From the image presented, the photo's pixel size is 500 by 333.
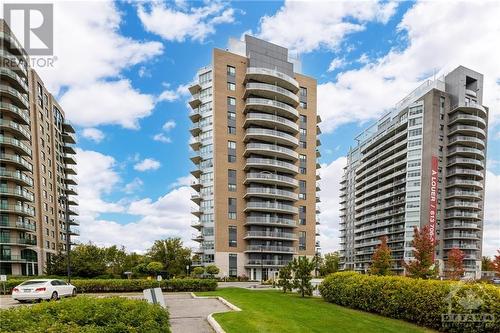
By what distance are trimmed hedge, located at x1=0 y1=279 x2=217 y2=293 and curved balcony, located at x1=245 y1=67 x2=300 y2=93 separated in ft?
130

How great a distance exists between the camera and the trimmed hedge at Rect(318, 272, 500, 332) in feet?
32.7

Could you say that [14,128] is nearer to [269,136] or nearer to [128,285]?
[128,285]

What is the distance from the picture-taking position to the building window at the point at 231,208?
54188 millimetres

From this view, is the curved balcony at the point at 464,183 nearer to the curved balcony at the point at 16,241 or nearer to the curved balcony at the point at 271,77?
the curved balcony at the point at 271,77

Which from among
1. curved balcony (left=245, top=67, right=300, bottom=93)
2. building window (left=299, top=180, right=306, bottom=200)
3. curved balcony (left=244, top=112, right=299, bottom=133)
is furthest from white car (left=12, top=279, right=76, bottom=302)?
building window (left=299, top=180, right=306, bottom=200)

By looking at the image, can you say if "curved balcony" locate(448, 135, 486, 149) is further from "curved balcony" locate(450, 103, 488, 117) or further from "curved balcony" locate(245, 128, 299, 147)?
"curved balcony" locate(245, 128, 299, 147)

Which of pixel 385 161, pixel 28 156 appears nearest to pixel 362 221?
pixel 385 161

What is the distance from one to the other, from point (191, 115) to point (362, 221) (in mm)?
65284

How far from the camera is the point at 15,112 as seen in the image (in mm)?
47000

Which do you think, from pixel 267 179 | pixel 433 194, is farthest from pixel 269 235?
pixel 433 194

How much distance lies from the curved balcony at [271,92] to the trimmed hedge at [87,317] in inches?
2076

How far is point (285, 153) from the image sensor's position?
57188 mm

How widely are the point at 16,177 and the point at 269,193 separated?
39.6 m

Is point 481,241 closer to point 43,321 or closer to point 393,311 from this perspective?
point 393,311
